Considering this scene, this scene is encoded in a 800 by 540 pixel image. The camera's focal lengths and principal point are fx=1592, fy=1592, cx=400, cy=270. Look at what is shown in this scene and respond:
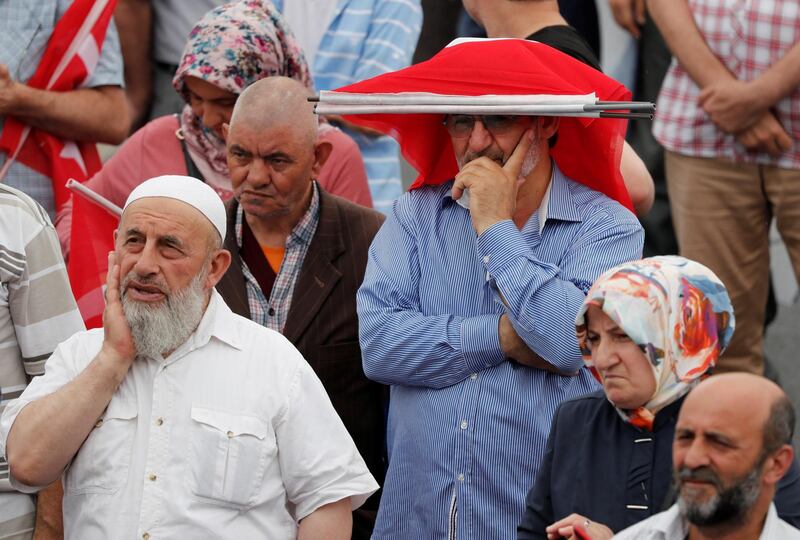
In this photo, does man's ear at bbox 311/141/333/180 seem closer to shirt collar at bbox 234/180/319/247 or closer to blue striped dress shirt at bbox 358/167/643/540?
shirt collar at bbox 234/180/319/247

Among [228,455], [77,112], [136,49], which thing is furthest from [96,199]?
[136,49]

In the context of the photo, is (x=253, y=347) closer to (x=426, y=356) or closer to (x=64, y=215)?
(x=426, y=356)

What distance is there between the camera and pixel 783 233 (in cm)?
690

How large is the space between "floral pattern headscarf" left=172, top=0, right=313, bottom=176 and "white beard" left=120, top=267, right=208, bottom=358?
1.56m

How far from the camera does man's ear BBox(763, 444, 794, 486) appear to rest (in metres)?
3.50

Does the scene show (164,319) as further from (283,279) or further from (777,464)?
(777,464)

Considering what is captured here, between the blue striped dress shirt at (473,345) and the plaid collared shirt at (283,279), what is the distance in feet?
1.86

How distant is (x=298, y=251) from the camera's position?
5434mm

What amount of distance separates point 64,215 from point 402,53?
1765mm

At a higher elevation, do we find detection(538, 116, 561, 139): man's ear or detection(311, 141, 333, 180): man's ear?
detection(538, 116, 561, 139): man's ear

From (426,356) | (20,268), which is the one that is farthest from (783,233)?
(20,268)

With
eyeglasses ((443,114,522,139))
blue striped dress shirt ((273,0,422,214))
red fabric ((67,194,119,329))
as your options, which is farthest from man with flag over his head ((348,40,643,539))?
blue striped dress shirt ((273,0,422,214))

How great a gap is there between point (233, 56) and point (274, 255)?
2.98 feet

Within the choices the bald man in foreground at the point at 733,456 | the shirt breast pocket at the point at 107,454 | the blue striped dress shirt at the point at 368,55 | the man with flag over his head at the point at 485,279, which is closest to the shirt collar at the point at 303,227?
the man with flag over his head at the point at 485,279
